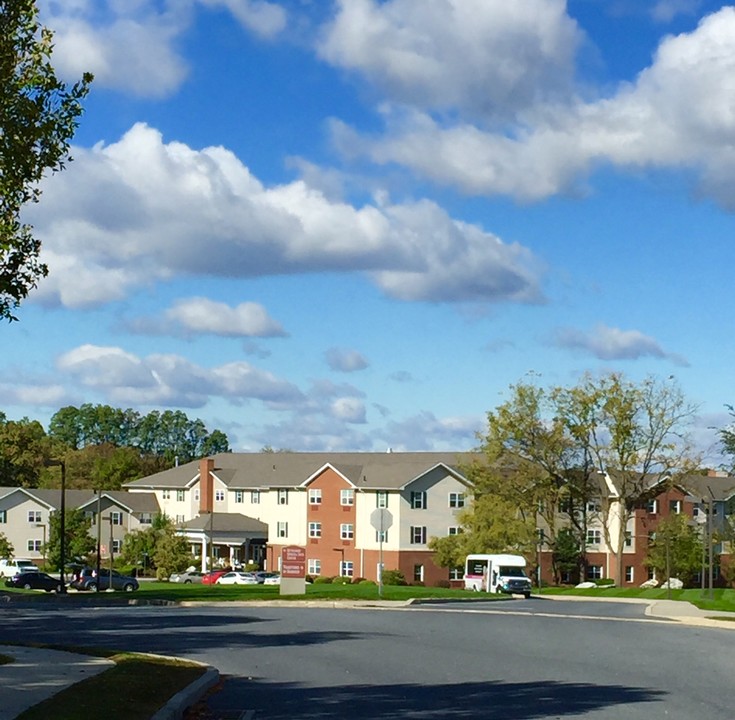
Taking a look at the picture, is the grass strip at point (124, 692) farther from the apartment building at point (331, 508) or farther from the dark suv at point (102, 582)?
the apartment building at point (331, 508)

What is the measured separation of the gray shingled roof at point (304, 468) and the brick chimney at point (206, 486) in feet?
2.44

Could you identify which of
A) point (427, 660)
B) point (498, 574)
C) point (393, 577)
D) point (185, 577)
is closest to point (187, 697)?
point (427, 660)

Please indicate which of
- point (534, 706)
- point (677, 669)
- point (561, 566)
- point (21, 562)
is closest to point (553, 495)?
point (561, 566)

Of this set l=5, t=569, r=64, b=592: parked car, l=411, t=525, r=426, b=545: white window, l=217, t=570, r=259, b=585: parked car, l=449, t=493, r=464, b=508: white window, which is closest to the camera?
l=5, t=569, r=64, b=592: parked car

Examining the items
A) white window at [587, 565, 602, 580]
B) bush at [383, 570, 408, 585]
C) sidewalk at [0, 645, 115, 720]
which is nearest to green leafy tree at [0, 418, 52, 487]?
bush at [383, 570, 408, 585]

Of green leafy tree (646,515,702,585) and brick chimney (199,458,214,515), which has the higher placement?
brick chimney (199,458,214,515)

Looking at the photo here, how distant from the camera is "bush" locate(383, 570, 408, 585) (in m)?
86.0

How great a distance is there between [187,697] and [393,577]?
71.7 m

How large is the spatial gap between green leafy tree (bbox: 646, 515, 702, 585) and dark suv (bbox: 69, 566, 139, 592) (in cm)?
3633

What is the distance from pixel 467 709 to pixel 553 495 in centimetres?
7009

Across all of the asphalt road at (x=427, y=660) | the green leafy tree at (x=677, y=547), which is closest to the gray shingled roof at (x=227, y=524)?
the green leafy tree at (x=677, y=547)

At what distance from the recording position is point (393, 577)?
86.1 m

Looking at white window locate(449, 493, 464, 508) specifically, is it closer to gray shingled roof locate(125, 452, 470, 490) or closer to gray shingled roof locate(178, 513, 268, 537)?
gray shingled roof locate(125, 452, 470, 490)

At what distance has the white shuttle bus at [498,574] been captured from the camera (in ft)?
221
